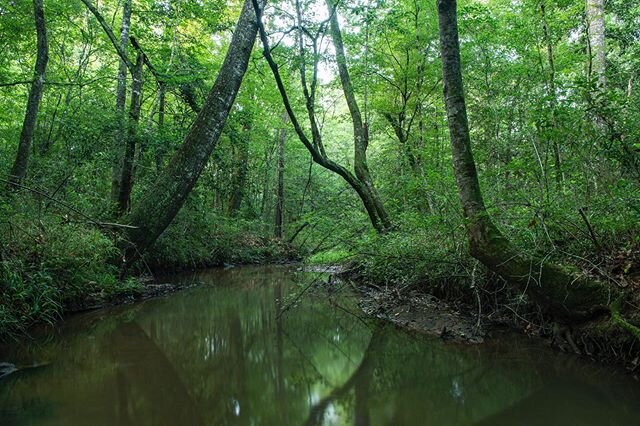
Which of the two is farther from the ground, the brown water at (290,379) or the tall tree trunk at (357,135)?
the tall tree trunk at (357,135)

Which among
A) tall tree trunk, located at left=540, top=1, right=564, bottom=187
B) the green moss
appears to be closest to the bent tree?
tall tree trunk, located at left=540, top=1, right=564, bottom=187

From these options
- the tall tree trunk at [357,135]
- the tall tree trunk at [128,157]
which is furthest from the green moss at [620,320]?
the tall tree trunk at [128,157]

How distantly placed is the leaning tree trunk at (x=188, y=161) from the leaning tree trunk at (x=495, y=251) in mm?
4019

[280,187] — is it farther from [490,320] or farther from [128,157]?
[490,320]

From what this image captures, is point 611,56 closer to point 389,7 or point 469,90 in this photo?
point 469,90

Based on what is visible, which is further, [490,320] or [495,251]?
[490,320]

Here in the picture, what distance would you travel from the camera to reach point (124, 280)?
7.71m

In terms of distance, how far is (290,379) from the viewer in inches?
161

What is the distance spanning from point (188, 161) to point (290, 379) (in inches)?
178

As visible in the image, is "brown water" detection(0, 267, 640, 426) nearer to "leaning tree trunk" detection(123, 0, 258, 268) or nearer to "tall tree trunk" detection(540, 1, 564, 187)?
"leaning tree trunk" detection(123, 0, 258, 268)

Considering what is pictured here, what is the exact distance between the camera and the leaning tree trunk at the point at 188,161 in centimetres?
719

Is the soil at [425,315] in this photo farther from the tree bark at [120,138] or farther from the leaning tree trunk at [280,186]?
the leaning tree trunk at [280,186]

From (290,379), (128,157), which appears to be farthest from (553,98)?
(128,157)

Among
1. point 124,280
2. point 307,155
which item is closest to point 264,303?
point 124,280
